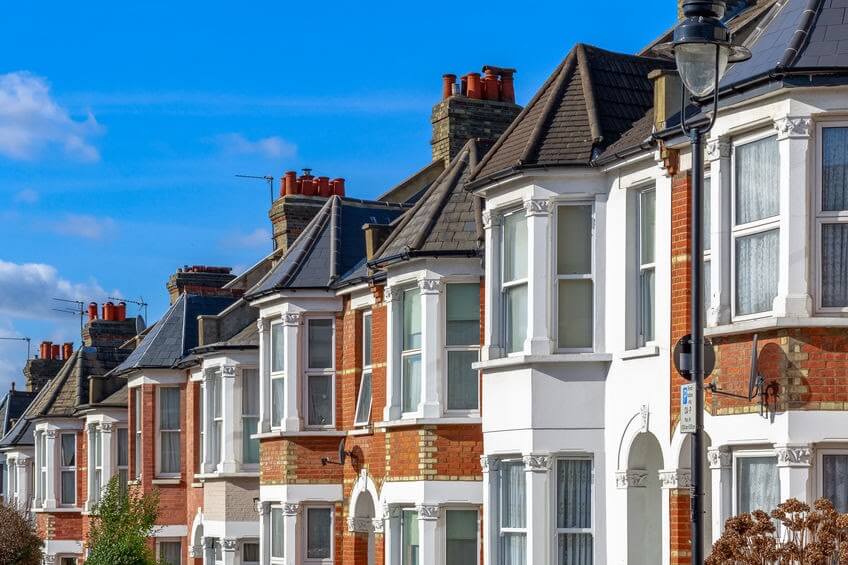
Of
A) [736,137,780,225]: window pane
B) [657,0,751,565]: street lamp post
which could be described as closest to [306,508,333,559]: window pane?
[736,137,780,225]: window pane

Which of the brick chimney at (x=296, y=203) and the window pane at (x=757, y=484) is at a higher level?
the brick chimney at (x=296, y=203)

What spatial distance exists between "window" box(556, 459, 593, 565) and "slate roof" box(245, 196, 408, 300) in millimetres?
9407

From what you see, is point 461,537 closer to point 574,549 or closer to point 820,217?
point 574,549

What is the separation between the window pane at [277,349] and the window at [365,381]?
211 centimetres

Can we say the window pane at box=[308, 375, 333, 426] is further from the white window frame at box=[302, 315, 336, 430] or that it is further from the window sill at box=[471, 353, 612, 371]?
the window sill at box=[471, 353, 612, 371]

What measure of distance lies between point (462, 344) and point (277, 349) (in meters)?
6.56

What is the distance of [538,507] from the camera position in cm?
2055

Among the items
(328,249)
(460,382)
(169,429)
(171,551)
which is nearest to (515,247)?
(460,382)

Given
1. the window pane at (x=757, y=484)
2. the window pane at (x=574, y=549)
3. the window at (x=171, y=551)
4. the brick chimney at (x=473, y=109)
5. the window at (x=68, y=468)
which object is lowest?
the window at (x=171, y=551)

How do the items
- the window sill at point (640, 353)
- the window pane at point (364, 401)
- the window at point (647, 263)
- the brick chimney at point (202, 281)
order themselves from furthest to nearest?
the brick chimney at point (202, 281)
the window pane at point (364, 401)
the window at point (647, 263)
the window sill at point (640, 353)

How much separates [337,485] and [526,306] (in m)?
9.08

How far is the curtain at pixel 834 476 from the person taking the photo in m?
16.2

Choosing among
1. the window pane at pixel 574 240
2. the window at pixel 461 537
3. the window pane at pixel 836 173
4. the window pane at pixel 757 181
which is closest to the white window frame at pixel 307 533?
the window at pixel 461 537

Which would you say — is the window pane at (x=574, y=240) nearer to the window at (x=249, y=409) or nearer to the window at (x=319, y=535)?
the window at (x=319, y=535)
